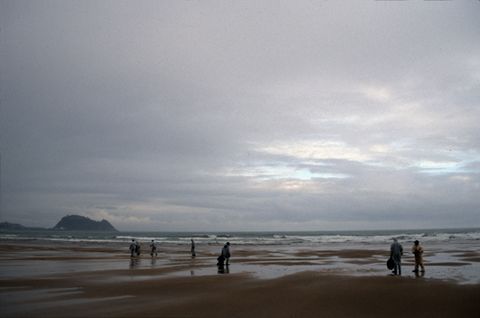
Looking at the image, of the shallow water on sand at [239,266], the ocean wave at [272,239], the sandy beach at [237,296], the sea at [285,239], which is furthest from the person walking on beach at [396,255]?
the ocean wave at [272,239]

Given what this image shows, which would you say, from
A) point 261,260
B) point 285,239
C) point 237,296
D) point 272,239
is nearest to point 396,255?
point 237,296

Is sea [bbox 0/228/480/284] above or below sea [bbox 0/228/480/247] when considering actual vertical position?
above

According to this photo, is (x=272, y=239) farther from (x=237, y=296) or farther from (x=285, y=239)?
(x=237, y=296)

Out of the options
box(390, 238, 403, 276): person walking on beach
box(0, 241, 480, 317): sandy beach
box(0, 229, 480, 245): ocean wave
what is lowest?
box(0, 229, 480, 245): ocean wave

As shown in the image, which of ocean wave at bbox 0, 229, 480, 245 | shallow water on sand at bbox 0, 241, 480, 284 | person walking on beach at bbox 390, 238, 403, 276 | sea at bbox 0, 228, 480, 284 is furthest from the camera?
ocean wave at bbox 0, 229, 480, 245

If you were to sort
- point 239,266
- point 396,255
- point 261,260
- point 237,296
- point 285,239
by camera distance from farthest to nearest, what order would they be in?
1. point 285,239
2. point 261,260
3. point 239,266
4. point 396,255
5. point 237,296

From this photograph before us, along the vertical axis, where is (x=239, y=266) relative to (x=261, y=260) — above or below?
above

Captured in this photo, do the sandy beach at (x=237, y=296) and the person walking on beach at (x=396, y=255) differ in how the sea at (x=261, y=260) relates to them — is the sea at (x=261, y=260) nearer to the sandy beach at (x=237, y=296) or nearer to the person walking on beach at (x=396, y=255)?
the person walking on beach at (x=396, y=255)

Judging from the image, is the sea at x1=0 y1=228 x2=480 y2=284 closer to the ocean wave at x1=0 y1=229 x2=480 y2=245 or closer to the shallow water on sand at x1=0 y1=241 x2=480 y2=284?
the shallow water on sand at x1=0 y1=241 x2=480 y2=284

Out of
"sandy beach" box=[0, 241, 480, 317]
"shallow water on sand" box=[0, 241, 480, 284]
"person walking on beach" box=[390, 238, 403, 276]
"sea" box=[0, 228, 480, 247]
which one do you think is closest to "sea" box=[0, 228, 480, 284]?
"shallow water on sand" box=[0, 241, 480, 284]

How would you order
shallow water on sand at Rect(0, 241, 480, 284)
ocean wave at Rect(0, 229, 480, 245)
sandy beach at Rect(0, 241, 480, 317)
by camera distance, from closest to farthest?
sandy beach at Rect(0, 241, 480, 317), shallow water on sand at Rect(0, 241, 480, 284), ocean wave at Rect(0, 229, 480, 245)

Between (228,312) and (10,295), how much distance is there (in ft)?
27.6

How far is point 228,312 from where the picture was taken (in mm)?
11172

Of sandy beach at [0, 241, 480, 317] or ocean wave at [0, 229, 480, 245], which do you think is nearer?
sandy beach at [0, 241, 480, 317]
